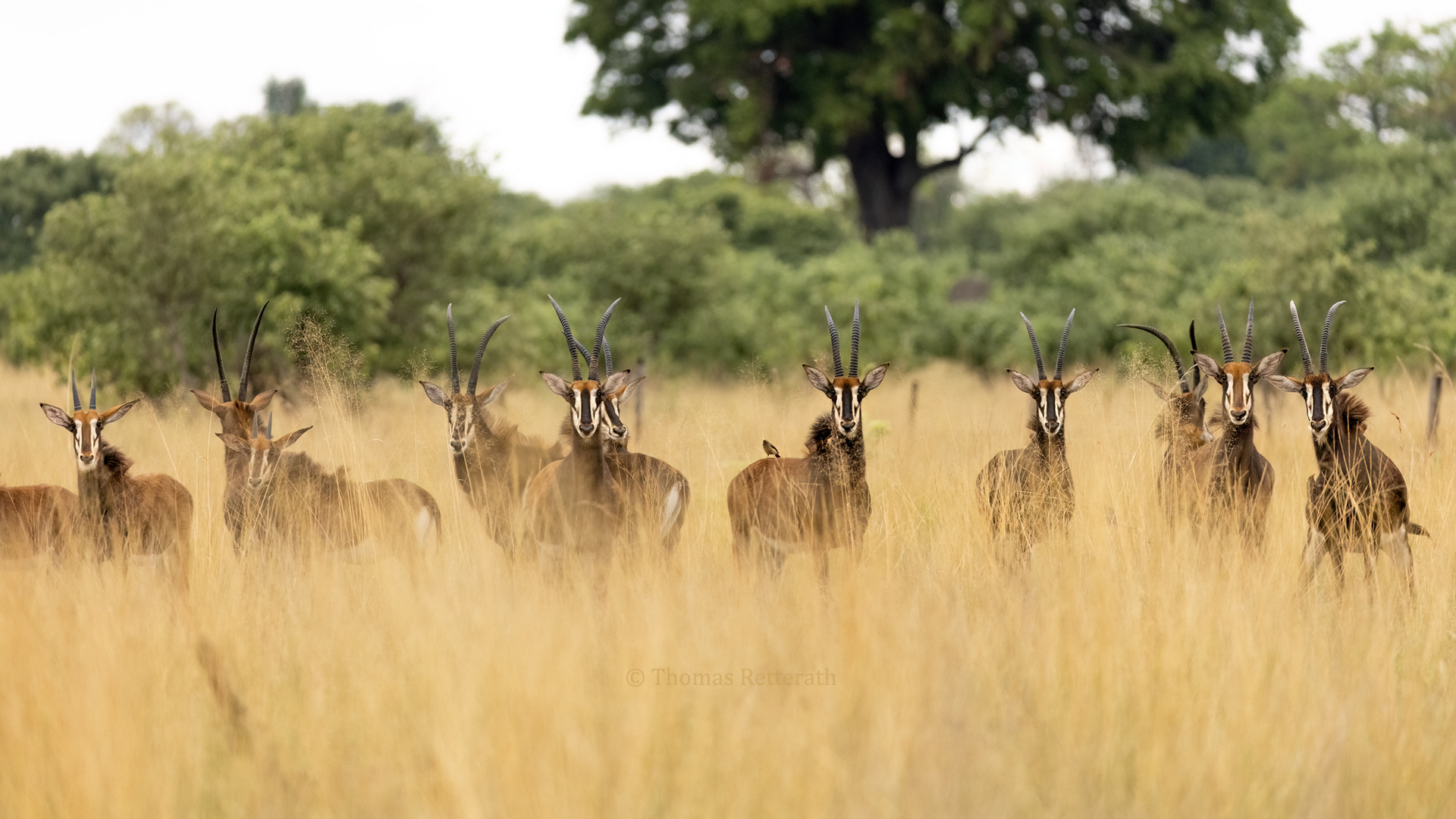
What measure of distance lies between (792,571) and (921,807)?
307cm

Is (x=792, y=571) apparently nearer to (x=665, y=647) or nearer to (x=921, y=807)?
(x=665, y=647)

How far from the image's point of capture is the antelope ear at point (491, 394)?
24.3 feet

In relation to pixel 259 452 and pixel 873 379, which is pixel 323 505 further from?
pixel 873 379

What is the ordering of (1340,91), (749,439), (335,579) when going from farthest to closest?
(1340,91) → (749,439) → (335,579)

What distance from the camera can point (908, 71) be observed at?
27.7 metres

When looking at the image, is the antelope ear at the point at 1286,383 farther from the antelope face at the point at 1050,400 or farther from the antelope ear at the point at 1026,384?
the antelope ear at the point at 1026,384

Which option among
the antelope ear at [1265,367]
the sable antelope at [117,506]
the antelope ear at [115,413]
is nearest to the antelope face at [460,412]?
the sable antelope at [117,506]

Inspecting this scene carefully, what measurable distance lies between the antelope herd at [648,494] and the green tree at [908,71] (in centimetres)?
2106

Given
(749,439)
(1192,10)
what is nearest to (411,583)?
(749,439)

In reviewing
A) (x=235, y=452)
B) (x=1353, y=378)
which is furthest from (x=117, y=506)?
(x=1353, y=378)

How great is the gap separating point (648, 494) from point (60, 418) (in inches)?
111

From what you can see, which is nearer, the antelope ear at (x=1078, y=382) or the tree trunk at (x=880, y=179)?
the antelope ear at (x=1078, y=382)

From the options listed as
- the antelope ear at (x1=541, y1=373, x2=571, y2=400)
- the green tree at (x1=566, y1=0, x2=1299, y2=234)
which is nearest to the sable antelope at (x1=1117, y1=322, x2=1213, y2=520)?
the antelope ear at (x1=541, y1=373, x2=571, y2=400)

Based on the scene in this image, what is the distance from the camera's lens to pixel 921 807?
333 cm
